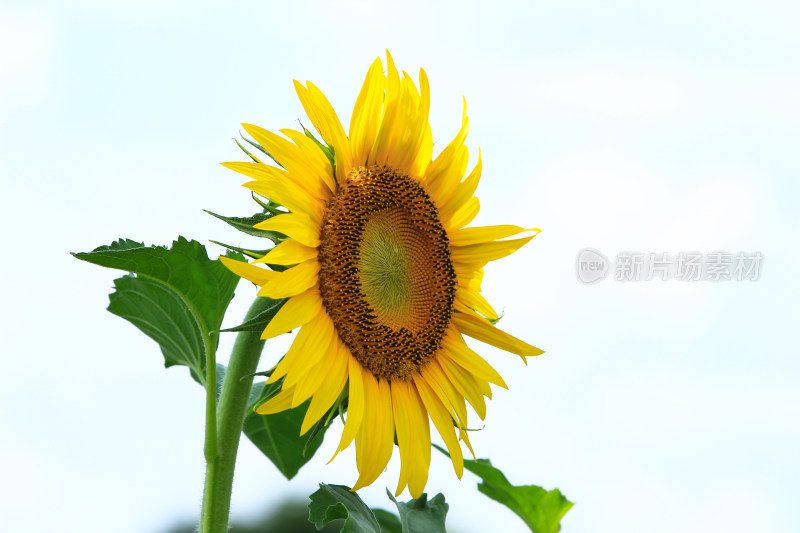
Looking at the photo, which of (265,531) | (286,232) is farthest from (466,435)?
(265,531)

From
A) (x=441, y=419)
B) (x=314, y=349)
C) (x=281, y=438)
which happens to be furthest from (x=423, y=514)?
(x=314, y=349)

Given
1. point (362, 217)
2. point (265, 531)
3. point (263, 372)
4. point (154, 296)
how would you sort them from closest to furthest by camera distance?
point (263, 372) < point (362, 217) < point (154, 296) < point (265, 531)

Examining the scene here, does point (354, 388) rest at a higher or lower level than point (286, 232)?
lower

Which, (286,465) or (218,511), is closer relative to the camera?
(218,511)

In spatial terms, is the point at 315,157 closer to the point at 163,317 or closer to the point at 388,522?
the point at 163,317

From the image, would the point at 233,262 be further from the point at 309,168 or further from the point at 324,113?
the point at 324,113

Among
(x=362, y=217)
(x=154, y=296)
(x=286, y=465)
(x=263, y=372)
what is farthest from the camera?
(x=286, y=465)

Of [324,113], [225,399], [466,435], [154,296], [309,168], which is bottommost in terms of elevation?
[466,435]
